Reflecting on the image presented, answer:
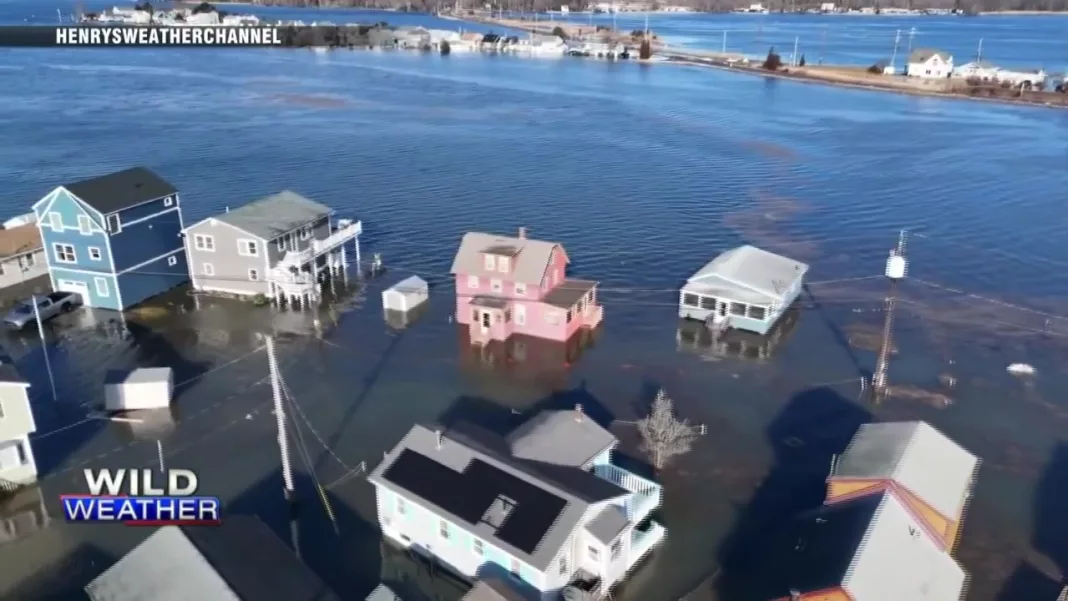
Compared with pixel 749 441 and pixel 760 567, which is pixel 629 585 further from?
pixel 749 441

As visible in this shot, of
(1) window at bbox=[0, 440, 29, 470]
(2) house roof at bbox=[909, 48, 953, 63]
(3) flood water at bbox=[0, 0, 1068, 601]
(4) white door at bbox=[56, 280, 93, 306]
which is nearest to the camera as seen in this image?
(1) window at bbox=[0, 440, 29, 470]

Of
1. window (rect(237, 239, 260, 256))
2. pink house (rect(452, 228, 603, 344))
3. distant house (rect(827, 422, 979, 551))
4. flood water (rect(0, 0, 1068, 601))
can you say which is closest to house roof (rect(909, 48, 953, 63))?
flood water (rect(0, 0, 1068, 601))

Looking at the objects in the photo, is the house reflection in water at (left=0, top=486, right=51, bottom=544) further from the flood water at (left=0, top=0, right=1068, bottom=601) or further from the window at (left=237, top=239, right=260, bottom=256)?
the window at (left=237, top=239, right=260, bottom=256)

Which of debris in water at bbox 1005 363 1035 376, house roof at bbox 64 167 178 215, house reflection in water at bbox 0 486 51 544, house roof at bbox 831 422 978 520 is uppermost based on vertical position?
house roof at bbox 64 167 178 215

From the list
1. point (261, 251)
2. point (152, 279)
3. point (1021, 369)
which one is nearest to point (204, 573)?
point (261, 251)

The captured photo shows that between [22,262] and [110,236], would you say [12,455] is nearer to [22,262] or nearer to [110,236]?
[110,236]
